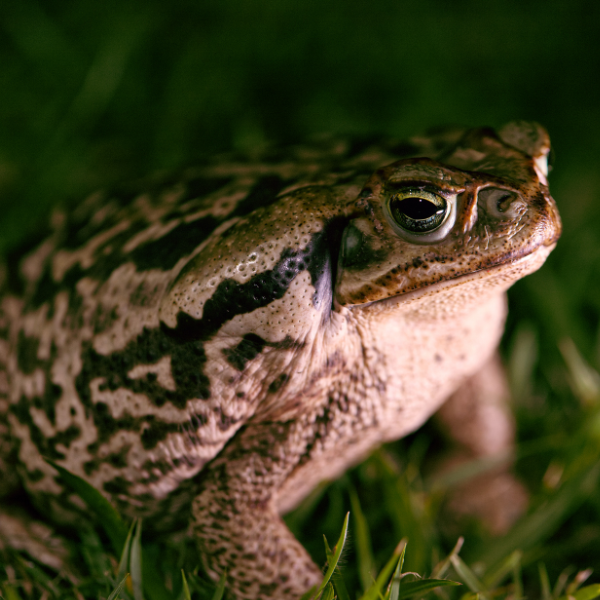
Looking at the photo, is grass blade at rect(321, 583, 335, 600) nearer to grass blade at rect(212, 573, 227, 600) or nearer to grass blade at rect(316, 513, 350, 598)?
grass blade at rect(316, 513, 350, 598)

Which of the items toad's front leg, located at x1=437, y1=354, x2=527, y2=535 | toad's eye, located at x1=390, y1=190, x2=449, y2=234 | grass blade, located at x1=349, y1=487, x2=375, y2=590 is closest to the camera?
toad's eye, located at x1=390, y1=190, x2=449, y2=234

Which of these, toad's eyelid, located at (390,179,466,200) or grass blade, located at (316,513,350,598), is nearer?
toad's eyelid, located at (390,179,466,200)

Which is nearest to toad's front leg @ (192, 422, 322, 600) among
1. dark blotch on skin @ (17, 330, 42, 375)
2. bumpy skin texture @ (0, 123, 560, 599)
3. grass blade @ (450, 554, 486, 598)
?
bumpy skin texture @ (0, 123, 560, 599)

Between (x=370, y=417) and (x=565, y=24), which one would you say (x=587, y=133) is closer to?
(x=565, y=24)

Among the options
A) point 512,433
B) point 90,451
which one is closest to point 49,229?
point 90,451

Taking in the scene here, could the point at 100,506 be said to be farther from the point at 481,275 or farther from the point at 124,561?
the point at 481,275

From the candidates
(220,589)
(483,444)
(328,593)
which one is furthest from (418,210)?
(483,444)

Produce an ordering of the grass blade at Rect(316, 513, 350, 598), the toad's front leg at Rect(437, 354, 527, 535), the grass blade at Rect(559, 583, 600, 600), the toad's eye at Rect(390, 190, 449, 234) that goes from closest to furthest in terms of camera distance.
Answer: the toad's eye at Rect(390, 190, 449, 234)
the grass blade at Rect(316, 513, 350, 598)
the grass blade at Rect(559, 583, 600, 600)
the toad's front leg at Rect(437, 354, 527, 535)
